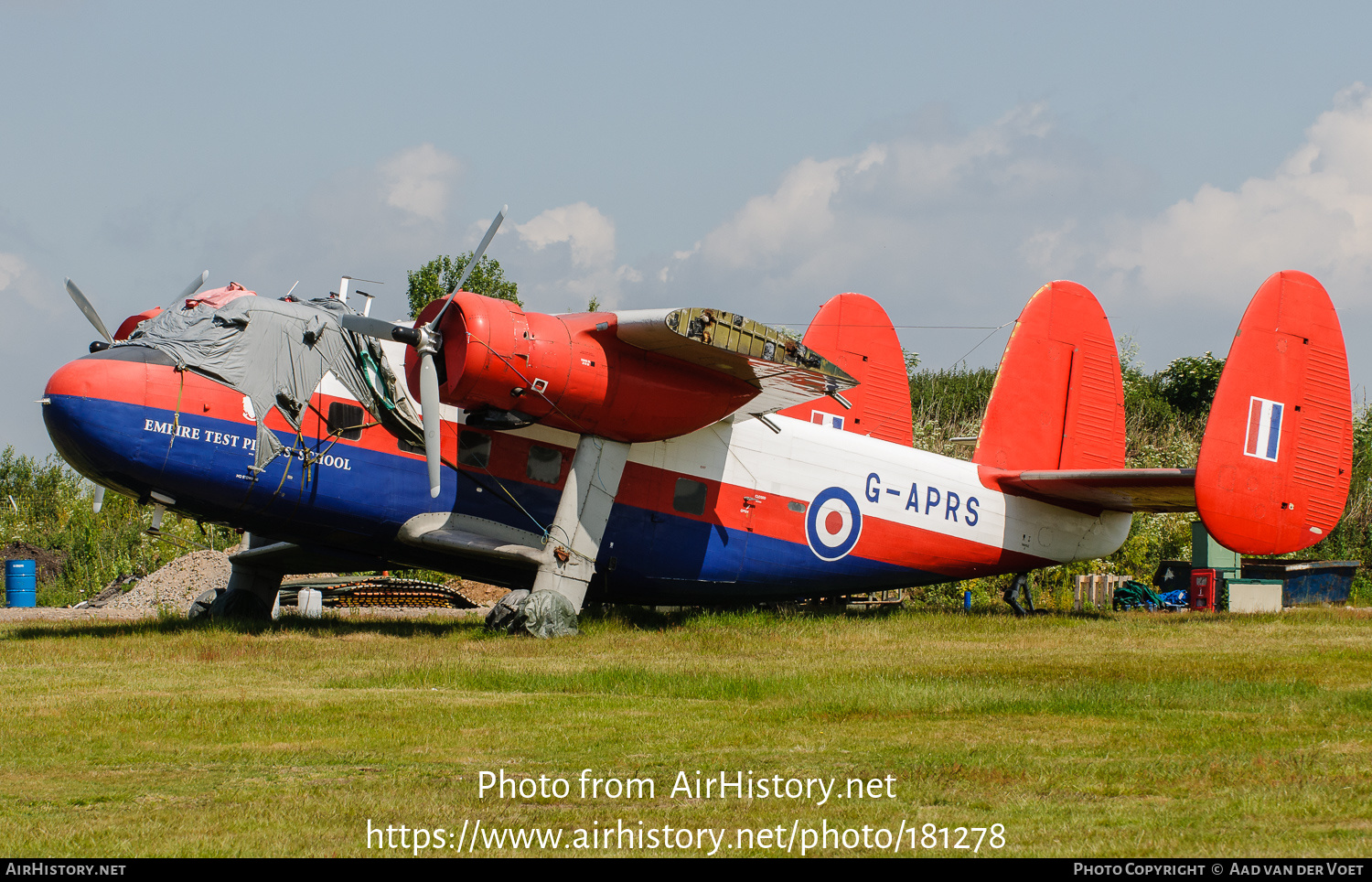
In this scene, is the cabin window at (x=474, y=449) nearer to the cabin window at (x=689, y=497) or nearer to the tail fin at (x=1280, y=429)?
the cabin window at (x=689, y=497)

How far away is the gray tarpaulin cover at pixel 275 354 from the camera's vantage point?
55.5 ft

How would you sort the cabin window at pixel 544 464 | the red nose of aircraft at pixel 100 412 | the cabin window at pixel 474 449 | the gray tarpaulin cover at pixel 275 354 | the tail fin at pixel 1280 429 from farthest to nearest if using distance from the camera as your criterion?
1. the tail fin at pixel 1280 429
2. the cabin window at pixel 544 464
3. the cabin window at pixel 474 449
4. the gray tarpaulin cover at pixel 275 354
5. the red nose of aircraft at pixel 100 412

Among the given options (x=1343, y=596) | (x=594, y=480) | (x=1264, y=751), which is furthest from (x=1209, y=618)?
(x=1264, y=751)

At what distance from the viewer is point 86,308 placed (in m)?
17.4

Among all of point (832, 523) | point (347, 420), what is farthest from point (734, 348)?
point (347, 420)

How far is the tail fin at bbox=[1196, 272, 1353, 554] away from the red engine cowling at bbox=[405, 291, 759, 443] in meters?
8.23

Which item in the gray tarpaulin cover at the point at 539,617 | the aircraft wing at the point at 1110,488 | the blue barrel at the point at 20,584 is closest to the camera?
the gray tarpaulin cover at the point at 539,617

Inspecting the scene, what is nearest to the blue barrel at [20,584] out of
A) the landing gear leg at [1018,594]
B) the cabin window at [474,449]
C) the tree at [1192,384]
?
the cabin window at [474,449]

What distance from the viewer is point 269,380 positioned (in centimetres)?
1711

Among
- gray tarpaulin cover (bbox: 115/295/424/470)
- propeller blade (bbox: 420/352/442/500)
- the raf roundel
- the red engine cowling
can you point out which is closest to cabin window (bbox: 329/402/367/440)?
gray tarpaulin cover (bbox: 115/295/424/470)

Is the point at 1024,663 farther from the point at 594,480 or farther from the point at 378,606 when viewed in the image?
the point at 378,606

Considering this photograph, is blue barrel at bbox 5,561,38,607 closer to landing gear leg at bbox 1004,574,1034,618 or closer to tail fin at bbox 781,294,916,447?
tail fin at bbox 781,294,916,447

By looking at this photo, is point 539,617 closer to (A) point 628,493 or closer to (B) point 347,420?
(A) point 628,493

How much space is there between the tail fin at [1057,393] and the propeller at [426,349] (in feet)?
36.8
